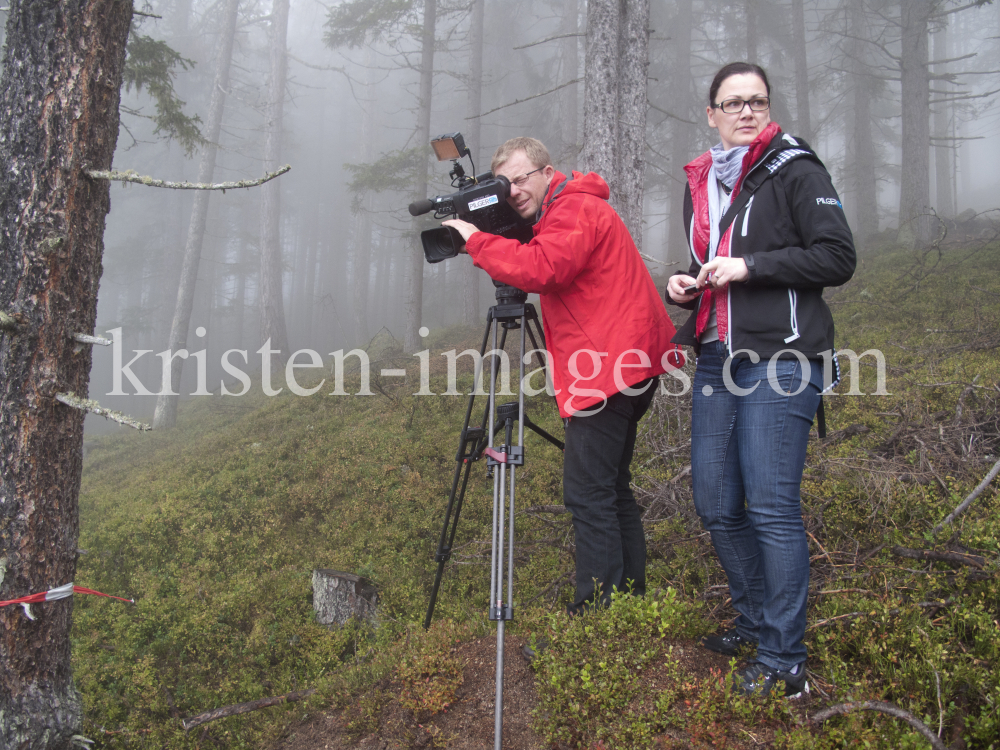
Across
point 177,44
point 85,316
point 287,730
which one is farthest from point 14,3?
point 177,44

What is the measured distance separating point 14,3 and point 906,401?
266 inches

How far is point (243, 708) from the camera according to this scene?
151 inches

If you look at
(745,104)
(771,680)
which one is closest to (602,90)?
(745,104)

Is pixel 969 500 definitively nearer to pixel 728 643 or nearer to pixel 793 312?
pixel 728 643

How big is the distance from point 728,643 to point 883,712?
685mm

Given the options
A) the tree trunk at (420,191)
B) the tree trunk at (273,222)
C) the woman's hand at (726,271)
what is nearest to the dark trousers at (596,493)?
the woman's hand at (726,271)

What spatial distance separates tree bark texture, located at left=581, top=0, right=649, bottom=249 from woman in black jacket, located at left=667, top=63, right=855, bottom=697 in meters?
4.14

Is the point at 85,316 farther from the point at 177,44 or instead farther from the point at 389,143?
the point at 389,143

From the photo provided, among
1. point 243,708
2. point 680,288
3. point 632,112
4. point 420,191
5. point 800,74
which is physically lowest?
point 243,708

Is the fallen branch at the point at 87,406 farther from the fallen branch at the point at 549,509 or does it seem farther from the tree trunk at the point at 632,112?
the tree trunk at the point at 632,112

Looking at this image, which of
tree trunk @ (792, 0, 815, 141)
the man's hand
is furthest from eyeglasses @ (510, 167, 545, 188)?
tree trunk @ (792, 0, 815, 141)

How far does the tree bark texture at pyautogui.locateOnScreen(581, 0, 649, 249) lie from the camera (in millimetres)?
6688

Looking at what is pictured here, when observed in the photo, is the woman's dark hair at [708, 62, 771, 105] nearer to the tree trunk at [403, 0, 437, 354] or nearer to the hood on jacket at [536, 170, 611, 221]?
the hood on jacket at [536, 170, 611, 221]

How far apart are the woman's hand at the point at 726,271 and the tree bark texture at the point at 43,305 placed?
3.29 m
